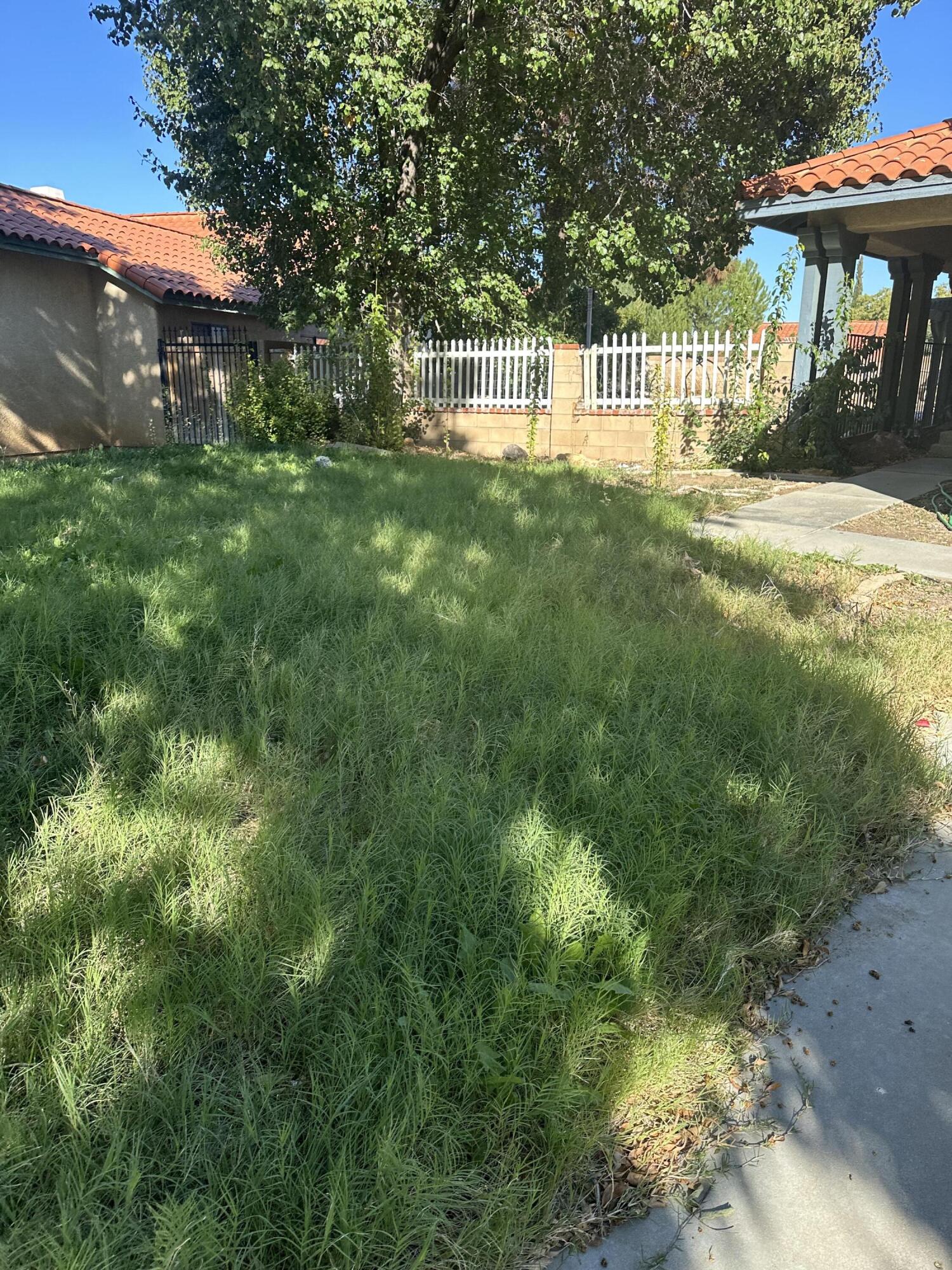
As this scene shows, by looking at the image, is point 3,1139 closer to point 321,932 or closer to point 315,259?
point 321,932

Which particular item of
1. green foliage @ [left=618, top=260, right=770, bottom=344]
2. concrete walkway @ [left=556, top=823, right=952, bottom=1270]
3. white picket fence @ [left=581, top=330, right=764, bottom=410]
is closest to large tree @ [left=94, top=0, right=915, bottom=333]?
white picket fence @ [left=581, top=330, right=764, bottom=410]

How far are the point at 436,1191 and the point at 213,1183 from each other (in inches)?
16.3

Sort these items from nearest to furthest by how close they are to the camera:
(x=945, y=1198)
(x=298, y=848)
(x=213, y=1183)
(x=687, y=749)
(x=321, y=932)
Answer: (x=213, y=1183) → (x=945, y=1198) → (x=321, y=932) → (x=298, y=848) → (x=687, y=749)

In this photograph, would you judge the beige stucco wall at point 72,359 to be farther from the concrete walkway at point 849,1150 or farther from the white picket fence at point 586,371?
Answer: the concrete walkway at point 849,1150

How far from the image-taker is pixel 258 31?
462 inches

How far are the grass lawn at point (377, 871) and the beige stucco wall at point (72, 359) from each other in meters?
11.2

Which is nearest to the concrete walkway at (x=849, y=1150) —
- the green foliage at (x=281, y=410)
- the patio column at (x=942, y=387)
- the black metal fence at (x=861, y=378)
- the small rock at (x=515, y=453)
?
the black metal fence at (x=861, y=378)

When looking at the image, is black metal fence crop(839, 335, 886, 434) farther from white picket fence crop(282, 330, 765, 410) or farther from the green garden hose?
the green garden hose

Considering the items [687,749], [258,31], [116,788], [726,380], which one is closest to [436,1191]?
[116,788]

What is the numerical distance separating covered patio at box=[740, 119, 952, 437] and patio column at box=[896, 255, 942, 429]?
2cm

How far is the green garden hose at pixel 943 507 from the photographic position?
8024 mm

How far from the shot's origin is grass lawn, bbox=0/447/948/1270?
1689mm

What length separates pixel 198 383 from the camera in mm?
16625

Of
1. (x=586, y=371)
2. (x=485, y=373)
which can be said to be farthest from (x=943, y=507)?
(x=485, y=373)
